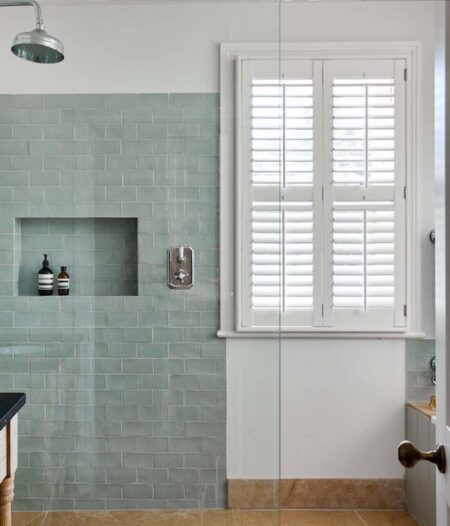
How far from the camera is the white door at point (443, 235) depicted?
83 cm

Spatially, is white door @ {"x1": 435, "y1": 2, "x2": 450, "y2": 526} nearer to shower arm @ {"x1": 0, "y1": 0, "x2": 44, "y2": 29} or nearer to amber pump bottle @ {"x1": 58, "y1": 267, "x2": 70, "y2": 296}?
amber pump bottle @ {"x1": 58, "y1": 267, "x2": 70, "y2": 296}

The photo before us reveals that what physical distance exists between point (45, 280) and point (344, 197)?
147 centimetres

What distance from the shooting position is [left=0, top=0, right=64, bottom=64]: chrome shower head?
1738 millimetres

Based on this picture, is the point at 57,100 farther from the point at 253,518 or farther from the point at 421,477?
the point at 421,477

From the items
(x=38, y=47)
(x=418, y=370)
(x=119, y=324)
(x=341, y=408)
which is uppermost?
(x=38, y=47)

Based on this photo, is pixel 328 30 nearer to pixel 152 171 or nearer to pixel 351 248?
pixel 351 248

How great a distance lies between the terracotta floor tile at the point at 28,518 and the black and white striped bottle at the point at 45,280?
0.74 metres

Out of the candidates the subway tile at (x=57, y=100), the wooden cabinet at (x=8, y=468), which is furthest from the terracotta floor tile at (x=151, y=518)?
the subway tile at (x=57, y=100)

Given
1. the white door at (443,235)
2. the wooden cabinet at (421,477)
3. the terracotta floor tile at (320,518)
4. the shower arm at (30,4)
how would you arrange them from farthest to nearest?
the terracotta floor tile at (320,518)
the wooden cabinet at (421,477)
the shower arm at (30,4)
the white door at (443,235)

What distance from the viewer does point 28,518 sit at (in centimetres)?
178

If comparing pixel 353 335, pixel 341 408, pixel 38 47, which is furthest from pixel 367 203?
pixel 38 47

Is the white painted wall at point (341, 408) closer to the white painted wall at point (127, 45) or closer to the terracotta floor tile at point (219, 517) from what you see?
the terracotta floor tile at point (219, 517)

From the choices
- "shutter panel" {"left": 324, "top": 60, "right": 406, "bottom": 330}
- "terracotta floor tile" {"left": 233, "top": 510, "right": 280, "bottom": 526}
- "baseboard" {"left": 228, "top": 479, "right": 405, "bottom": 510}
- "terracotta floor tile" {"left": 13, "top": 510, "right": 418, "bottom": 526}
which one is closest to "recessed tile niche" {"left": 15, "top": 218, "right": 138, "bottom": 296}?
"terracotta floor tile" {"left": 13, "top": 510, "right": 418, "bottom": 526}

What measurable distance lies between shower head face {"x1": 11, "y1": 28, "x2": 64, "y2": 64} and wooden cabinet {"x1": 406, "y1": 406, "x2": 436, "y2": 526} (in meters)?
2.08
